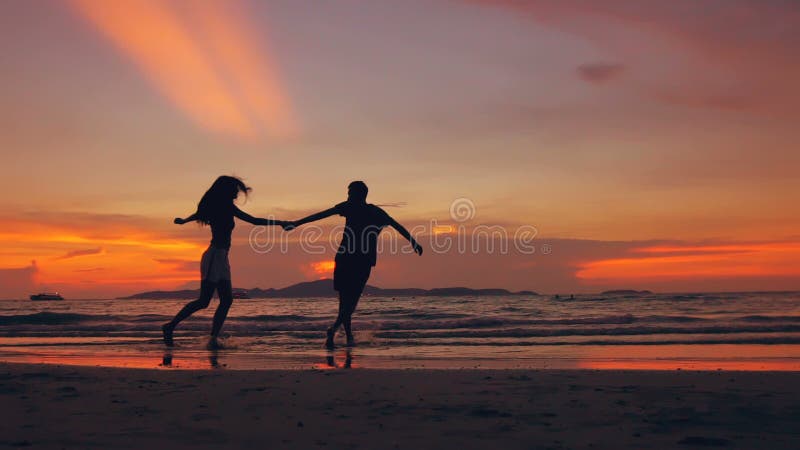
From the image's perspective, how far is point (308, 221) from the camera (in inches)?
415

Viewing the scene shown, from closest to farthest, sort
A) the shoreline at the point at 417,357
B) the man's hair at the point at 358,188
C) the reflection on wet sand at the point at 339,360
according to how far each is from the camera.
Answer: the reflection on wet sand at the point at 339,360 < the shoreline at the point at 417,357 < the man's hair at the point at 358,188

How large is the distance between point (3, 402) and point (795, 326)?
15.9 metres

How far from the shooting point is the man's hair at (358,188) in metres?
10.5

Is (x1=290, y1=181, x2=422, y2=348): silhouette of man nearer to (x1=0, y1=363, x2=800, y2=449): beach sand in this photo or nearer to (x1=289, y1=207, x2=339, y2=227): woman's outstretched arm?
(x1=289, y1=207, x2=339, y2=227): woman's outstretched arm

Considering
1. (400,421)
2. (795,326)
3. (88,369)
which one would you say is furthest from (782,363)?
(795,326)

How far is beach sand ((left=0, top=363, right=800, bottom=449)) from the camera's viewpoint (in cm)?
382

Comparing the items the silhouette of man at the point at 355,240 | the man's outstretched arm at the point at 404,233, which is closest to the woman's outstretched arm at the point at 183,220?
the silhouette of man at the point at 355,240

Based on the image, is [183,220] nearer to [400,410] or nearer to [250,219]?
[250,219]

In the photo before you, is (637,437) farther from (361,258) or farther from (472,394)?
(361,258)

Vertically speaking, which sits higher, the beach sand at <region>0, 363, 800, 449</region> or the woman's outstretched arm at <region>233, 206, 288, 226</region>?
the woman's outstretched arm at <region>233, 206, 288, 226</region>

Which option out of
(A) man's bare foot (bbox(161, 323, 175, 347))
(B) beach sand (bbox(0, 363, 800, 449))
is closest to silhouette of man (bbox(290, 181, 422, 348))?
(A) man's bare foot (bbox(161, 323, 175, 347))

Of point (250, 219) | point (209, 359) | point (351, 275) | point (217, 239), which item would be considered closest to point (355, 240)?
point (351, 275)

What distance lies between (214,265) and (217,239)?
361mm

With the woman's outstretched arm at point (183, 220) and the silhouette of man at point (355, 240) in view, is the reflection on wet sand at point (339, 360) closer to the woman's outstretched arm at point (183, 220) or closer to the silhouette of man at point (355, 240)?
the silhouette of man at point (355, 240)
